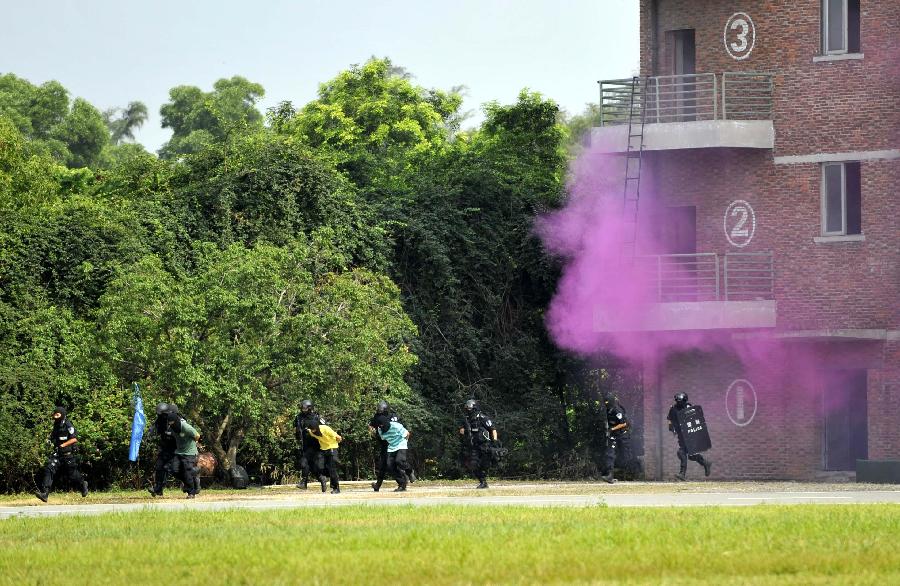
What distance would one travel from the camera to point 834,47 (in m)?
34.3

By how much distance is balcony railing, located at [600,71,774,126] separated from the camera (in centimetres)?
3469

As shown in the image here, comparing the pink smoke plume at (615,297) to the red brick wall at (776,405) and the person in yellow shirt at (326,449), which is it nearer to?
the red brick wall at (776,405)

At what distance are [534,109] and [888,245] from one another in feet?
54.3

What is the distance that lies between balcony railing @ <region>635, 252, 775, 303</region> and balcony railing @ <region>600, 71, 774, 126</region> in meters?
2.84

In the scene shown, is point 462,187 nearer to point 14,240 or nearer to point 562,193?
point 562,193

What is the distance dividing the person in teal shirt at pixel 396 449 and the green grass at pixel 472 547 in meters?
8.97

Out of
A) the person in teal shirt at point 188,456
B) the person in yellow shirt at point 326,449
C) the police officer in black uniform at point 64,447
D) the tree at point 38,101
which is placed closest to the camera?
the person in teal shirt at point 188,456

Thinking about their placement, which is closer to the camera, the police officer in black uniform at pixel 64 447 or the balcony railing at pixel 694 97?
the police officer in black uniform at pixel 64 447

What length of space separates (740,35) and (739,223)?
384cm

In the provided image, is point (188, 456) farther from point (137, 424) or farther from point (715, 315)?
point (715, 315)

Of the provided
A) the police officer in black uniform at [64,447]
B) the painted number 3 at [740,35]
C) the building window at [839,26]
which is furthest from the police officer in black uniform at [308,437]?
the building window at [839,26]

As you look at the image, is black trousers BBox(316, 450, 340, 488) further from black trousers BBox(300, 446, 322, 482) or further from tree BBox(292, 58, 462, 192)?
tree BBox(292, 58, 462, 192)

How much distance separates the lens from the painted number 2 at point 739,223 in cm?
3494

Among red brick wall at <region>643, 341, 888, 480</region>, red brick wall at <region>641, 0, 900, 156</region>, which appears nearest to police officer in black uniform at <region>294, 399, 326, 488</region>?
red brick wall at <region>643, 341, 888, 480</region>
